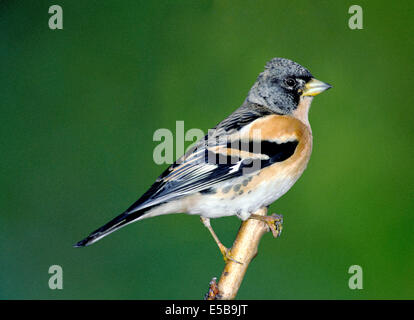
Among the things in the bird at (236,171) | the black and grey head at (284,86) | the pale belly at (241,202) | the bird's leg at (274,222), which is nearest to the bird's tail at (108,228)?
the bird at (236,171)

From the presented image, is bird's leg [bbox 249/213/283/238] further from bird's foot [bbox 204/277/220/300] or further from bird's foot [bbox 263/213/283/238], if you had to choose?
bird's foot [bbox 204/277/220/300]

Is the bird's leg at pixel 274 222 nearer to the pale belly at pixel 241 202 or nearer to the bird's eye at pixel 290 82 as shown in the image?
the pale belly at pixel 241 202

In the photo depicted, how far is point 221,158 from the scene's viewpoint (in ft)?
7.22

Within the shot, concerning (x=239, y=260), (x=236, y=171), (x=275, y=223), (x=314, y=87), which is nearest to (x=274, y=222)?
(x=275, y=223)

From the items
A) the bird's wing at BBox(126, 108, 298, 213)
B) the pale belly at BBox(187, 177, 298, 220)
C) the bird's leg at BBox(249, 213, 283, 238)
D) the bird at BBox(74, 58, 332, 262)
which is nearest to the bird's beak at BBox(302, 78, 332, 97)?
the bird at BBox(74, 58, 332, 262)

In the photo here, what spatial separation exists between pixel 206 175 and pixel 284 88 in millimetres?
719

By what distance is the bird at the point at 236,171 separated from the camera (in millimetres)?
2125

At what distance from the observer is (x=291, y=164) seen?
7.28 ft

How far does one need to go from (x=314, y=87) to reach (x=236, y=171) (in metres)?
0.66

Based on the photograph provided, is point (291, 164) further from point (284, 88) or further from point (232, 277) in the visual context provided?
point (232, 277)

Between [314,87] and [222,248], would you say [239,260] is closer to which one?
[222,248]

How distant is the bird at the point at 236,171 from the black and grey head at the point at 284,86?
22mm
